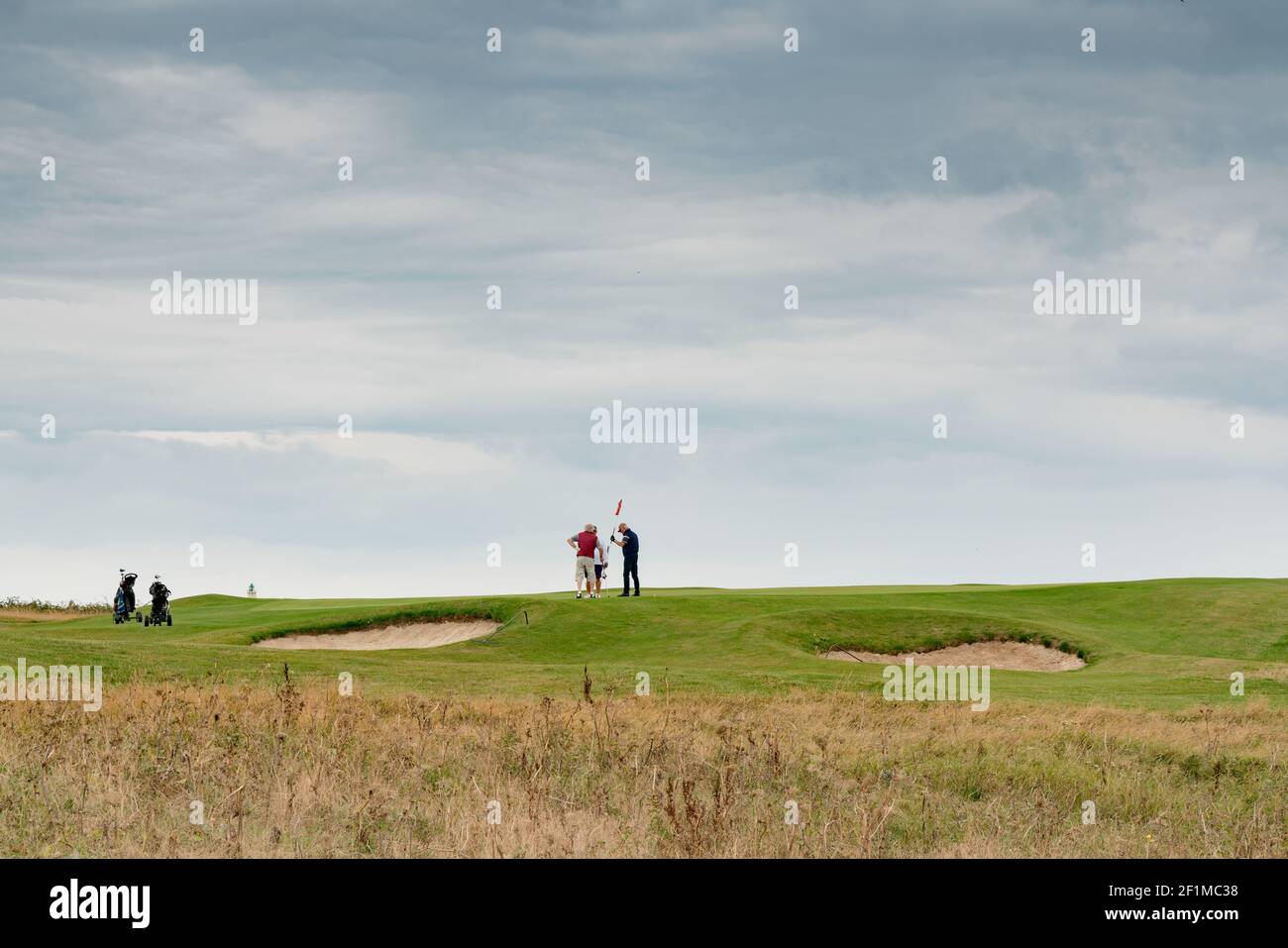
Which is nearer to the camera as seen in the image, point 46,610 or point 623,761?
point 623,761

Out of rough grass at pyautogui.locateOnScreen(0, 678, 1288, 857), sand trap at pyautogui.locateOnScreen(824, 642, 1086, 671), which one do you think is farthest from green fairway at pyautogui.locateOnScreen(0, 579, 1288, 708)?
rough grass at pyautogui.locateOnScreen(0, 678, 1288, 857)

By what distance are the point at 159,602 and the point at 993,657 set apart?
97.4 feet

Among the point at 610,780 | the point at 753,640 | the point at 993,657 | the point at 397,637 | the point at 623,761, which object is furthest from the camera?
the point at 397,637

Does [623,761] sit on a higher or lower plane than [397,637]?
lower

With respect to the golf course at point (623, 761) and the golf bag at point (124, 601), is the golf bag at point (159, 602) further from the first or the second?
the golf course at point (623, 761)

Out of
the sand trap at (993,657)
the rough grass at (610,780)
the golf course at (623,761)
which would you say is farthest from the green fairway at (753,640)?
the rough grass at (610,780)

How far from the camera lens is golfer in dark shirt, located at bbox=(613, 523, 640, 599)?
40469 millimetres

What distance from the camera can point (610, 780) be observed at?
14023 millimetres

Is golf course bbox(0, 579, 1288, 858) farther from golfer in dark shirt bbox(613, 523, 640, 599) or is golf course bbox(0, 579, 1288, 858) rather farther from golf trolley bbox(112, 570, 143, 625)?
golf trolley bbox(112, 570, 143, 625)

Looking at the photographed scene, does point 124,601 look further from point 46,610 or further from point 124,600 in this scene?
point 46,610

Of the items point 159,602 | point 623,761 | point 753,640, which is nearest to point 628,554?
point 753,640

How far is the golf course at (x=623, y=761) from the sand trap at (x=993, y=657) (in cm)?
484

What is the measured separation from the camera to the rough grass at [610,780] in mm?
11086
